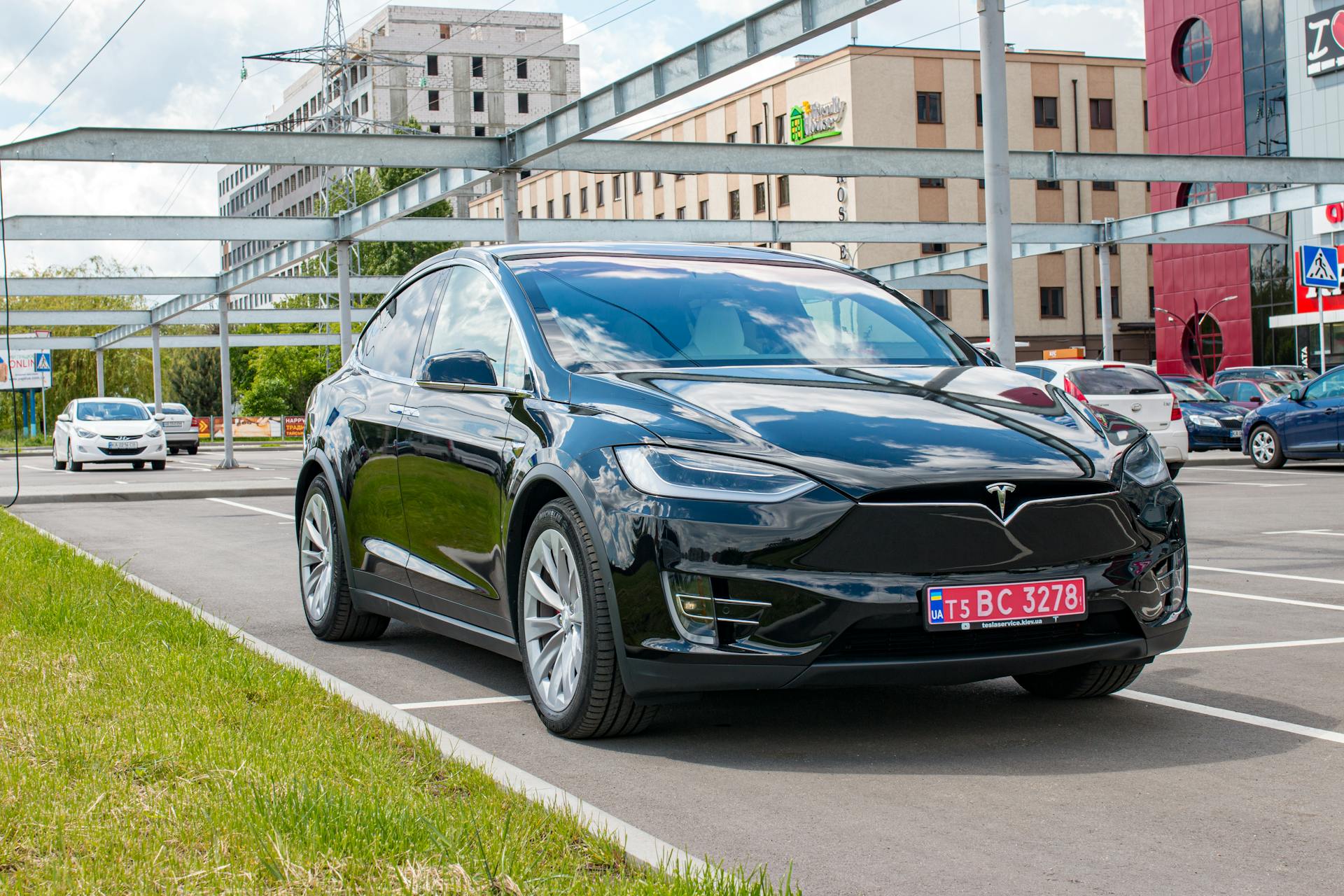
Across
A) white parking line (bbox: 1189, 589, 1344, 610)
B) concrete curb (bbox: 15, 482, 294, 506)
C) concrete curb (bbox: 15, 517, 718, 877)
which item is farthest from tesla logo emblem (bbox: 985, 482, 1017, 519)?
concrete curb (bbox: 15, 482, 294, 506)

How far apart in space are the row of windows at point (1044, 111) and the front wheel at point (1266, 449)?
141ft

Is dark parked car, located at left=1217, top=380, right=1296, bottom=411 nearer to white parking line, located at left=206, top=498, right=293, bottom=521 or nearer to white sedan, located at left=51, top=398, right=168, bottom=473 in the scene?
white parking line, located at left=206, top=498, right=293, bottom=521

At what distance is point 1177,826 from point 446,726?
2504mm

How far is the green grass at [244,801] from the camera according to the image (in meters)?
3.26

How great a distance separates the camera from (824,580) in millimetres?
4500

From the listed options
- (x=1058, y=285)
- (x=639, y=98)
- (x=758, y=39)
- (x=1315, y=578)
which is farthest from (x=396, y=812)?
(x=1058, y=285)

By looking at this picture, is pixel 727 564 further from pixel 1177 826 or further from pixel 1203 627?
pixel 1203 627

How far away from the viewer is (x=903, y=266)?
3878 centimetres

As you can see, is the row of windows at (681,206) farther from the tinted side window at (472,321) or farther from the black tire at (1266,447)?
the tinted side window at (472,321)

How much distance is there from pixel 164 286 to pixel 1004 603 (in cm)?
3474

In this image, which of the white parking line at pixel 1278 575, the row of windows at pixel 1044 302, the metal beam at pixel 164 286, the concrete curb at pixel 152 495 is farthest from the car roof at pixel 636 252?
the row of windows at pixel 1044 302

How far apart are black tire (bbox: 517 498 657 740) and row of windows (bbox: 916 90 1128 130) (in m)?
61.4

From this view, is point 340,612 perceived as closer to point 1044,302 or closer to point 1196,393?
point 1196,393

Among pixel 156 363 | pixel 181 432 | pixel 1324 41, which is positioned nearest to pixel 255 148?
pixel 156 363
